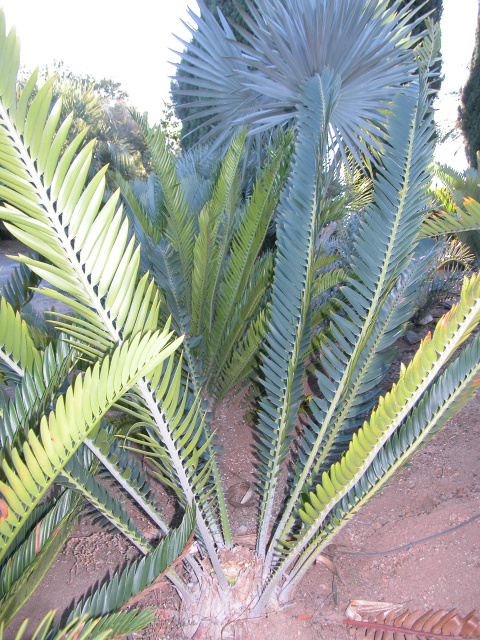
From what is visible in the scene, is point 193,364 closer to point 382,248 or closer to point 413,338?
point 382,248

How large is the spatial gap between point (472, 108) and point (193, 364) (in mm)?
9517

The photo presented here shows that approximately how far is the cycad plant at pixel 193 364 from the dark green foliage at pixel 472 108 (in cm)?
861

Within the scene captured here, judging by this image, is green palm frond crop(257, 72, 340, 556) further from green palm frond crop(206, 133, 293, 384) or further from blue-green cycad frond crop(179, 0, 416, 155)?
blue-green cycad frond crop(179, 0, 416, 155)

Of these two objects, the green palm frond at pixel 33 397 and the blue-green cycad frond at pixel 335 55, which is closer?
the green palm frond at pixel 33 397

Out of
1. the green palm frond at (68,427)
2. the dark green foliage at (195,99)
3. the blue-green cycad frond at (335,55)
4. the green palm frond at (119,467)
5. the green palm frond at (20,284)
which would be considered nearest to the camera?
the green palm frond at (68,427)

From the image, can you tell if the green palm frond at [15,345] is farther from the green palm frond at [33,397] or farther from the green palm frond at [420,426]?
the green palm frond at [420,426]

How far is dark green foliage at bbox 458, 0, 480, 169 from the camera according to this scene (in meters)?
8.79

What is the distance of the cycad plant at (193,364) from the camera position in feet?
2.40

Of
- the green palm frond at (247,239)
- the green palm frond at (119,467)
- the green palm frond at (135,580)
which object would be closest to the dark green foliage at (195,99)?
the green palm frond at (247,239)

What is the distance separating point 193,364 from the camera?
5.91 feet

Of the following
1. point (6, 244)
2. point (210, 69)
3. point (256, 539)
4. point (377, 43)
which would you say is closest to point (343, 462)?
point (256, 539)

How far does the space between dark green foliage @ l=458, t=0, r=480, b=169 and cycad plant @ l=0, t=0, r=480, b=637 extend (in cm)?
861

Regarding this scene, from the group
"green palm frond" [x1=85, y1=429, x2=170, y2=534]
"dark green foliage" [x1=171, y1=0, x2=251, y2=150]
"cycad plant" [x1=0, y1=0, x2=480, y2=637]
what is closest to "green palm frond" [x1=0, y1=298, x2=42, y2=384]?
"cycad plant" [x1=0, y1=0, x2=480, y2=637]

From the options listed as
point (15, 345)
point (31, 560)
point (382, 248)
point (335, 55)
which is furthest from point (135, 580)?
point (335, 55)
